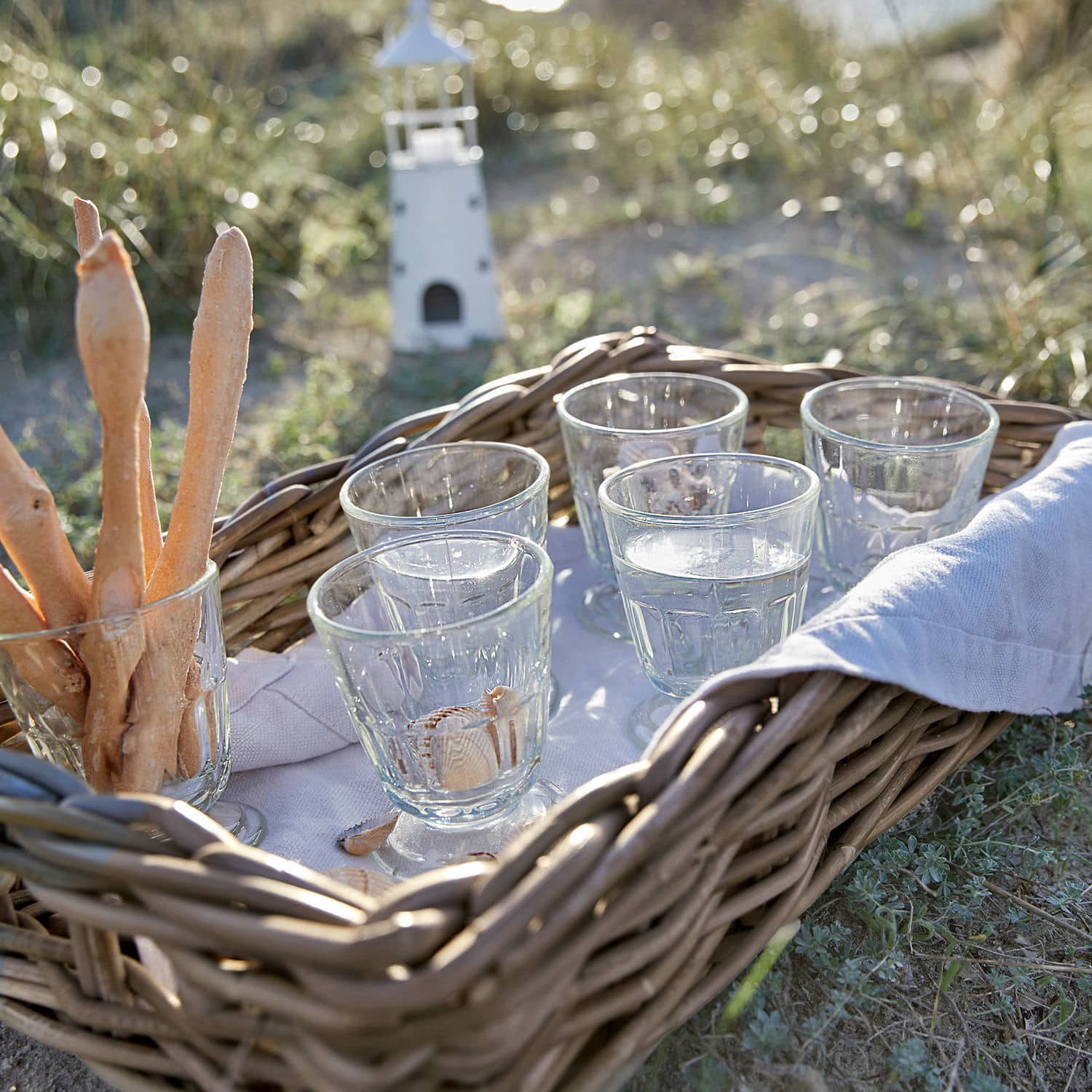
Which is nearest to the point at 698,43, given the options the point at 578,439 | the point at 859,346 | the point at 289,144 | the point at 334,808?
the point at 289,144

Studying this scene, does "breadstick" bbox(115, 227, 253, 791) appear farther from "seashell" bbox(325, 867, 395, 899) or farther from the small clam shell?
the small clam shell

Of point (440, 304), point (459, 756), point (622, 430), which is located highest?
point (622, 430)

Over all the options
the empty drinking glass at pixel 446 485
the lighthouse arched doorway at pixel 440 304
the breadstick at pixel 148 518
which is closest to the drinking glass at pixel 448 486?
the empty drinking glass at pixel 446 485

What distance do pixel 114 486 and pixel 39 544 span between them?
70mm

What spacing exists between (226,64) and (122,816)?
352 centimetres

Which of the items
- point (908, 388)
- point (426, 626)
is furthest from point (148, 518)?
point (908, 388)

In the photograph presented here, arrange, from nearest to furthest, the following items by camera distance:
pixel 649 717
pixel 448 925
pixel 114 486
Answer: pixel 448 925 < pixel 114 486 < pixel 649 717

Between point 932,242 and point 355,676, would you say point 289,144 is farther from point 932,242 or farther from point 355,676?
point 355,676

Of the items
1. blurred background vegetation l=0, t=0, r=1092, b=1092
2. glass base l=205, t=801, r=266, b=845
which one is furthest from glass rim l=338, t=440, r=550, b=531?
blurred background vegetation l=0, t=0, r=1092, b=1092

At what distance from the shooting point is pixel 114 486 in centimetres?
67

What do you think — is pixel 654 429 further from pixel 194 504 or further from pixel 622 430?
pixel 194 504

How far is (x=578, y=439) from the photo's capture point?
3.35 feet

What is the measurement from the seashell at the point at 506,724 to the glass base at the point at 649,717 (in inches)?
6.2

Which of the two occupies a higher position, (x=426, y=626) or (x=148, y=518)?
(x=148, y=518)
